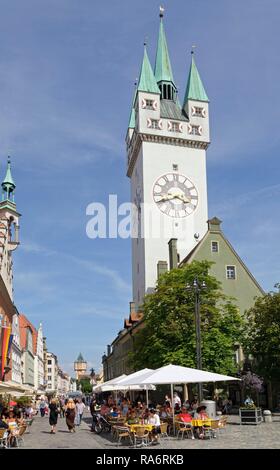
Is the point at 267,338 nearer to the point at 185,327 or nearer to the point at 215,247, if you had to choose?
the point at 185,327

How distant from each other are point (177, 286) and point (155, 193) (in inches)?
1224

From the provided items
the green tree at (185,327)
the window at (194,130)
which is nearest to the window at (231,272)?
the green tree at (185,327)

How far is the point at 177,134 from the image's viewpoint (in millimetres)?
71875

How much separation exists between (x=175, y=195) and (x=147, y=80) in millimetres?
18349

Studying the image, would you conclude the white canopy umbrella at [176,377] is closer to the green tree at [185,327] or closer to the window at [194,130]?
the green tree at [185,327]

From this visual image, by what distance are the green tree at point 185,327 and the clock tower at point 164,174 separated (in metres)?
Result: 24.1

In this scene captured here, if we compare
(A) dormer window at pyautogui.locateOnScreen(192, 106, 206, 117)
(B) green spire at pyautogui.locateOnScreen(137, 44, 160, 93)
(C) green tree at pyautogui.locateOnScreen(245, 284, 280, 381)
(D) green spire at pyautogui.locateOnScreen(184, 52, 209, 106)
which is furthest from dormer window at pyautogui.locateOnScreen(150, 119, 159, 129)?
(C) green tree at pyautogui.locateOnScreen(245, 284, 280, 381)

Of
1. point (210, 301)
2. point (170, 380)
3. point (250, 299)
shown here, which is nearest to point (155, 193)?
point (250, 299)

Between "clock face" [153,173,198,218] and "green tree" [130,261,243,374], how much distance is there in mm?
28153

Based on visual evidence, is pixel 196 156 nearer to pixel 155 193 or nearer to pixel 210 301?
pixel 155 193

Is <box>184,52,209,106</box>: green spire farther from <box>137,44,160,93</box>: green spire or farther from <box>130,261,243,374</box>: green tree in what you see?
<box>130,261,243,374</box>: green tree

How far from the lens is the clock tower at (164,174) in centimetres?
6638

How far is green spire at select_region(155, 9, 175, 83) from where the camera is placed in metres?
80.4
